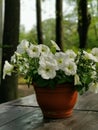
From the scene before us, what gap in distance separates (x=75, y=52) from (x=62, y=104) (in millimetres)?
268

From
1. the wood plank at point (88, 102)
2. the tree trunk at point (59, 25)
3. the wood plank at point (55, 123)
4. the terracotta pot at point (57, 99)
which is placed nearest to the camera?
the wood plank at point (55, 123)

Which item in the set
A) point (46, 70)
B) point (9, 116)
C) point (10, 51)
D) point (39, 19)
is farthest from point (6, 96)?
point (39, 19)

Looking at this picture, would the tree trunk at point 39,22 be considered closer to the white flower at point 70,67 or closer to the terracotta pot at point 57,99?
the terracotta pot at point 57,99

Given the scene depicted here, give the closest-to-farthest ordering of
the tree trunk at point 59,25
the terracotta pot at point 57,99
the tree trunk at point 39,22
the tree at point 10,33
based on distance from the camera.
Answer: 1. the terracotta pot at point 57,99
2. the tree at point 10,33
3. the tree trunk at point 59,25
4. the tree trunk at point 39,22

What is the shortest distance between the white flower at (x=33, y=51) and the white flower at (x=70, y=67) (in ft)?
0.50

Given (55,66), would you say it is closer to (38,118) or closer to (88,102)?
(38,118)

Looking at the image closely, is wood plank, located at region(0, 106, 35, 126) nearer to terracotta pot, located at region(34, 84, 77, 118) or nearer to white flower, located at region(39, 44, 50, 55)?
terracotta pot, located at region(34, 84, 77, 118)

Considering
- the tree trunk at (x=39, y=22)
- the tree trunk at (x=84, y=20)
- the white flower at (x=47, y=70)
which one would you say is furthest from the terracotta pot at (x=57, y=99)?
the tree trunk at (x=39, y=22)

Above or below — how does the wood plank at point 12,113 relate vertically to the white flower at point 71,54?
below

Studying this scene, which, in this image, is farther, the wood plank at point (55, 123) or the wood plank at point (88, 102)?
the wood plank at point (88, 102)

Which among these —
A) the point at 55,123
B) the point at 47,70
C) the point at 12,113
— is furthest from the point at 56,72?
the point at 12,113

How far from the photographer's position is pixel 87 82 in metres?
1.63

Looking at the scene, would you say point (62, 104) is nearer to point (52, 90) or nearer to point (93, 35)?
point (52, 90)

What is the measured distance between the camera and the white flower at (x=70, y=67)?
1543 mm
